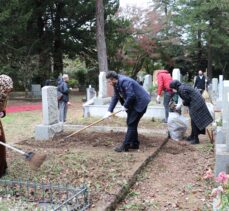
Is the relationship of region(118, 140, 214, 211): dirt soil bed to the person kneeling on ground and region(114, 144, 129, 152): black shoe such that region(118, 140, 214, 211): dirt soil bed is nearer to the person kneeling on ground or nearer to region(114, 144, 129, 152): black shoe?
region(114, 144, 129, 152): black shoe

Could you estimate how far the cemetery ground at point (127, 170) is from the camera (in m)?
5.04

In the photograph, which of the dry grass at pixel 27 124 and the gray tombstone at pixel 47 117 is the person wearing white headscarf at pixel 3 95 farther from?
the dry grass at pixel 27 124

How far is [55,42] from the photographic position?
94.2ft

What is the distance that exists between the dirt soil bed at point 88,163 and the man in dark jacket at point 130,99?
0.88 feet

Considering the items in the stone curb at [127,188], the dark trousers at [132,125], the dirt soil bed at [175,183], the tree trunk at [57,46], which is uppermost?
the tree trunk at [57,46]

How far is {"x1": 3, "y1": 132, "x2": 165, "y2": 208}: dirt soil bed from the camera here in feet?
17.5

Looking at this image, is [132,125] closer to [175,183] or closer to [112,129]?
[175,183]

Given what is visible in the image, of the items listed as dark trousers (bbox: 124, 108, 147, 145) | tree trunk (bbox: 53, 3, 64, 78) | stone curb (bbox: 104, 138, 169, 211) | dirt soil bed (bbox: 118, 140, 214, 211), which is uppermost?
tree trunk (bbox: 53, 3, 64, 78)

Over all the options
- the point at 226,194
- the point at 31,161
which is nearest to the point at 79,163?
the point at 31,161

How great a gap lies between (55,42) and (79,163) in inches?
917

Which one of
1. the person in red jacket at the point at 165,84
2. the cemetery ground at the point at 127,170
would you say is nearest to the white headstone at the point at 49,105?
the cemetery ground at the point at 127,170

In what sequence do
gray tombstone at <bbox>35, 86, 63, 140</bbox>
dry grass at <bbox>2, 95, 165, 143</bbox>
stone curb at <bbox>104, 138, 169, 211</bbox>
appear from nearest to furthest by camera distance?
stone curb at <bbox>104, 138, 169, 211</bbox> → gray tombstone at <bbox>35, 86, 63, 140</bbox> → dry grass at <bbox>2, 95, 165, 143</bbox>

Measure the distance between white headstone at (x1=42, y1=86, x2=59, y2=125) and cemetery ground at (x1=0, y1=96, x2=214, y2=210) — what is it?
18.4 inches

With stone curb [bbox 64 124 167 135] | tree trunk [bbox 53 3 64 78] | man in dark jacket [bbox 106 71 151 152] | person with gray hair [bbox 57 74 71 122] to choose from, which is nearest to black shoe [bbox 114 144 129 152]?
man in dark jacket [bbox 106 71 151 152]
